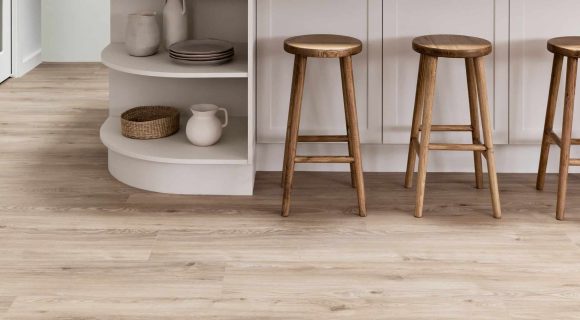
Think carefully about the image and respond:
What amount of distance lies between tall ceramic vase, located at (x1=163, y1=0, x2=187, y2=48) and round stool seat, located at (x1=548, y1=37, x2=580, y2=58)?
Answer: 1.61 m

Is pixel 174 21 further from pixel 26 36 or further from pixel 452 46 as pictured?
pixel 26 36

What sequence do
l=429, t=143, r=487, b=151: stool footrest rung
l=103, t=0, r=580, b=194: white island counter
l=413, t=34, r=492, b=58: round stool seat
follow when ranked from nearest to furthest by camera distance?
l=413, t=34, r=492, b=58: round stool seat
l=429, t=143, r=487, b=151: stool footrest rung
l=103, t=0, r=580, b=194: white island counter

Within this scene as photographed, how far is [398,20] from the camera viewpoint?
3.73 m

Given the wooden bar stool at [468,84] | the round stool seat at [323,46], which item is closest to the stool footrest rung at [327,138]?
the wooden bar stool at [468,84]

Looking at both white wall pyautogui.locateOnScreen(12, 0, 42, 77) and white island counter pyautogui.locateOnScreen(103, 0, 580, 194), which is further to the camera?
white wall pyautogui.locateOnScreen(12, 0, 42, 77)

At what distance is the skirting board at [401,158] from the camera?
3896 millimetres

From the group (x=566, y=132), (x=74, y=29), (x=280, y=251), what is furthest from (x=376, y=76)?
(x=74, y=29)

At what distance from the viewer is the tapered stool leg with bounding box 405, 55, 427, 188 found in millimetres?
3486

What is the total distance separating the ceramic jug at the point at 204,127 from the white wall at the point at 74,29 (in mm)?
3754

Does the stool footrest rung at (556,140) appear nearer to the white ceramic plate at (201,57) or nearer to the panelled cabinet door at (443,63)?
the panelled cabinet door at (443,63)

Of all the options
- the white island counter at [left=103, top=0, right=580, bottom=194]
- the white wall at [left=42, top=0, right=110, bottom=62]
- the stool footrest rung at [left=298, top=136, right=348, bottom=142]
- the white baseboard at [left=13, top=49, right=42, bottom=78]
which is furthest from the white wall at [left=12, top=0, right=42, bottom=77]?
the stool footrest rung at [left=298, top=136, right=348, bottom=142]

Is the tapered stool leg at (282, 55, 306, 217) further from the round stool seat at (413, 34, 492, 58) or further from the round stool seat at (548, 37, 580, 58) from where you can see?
the round stool seat at (548, 37, 580, 58)

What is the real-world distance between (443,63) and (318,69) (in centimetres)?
56

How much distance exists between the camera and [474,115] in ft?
11.8
